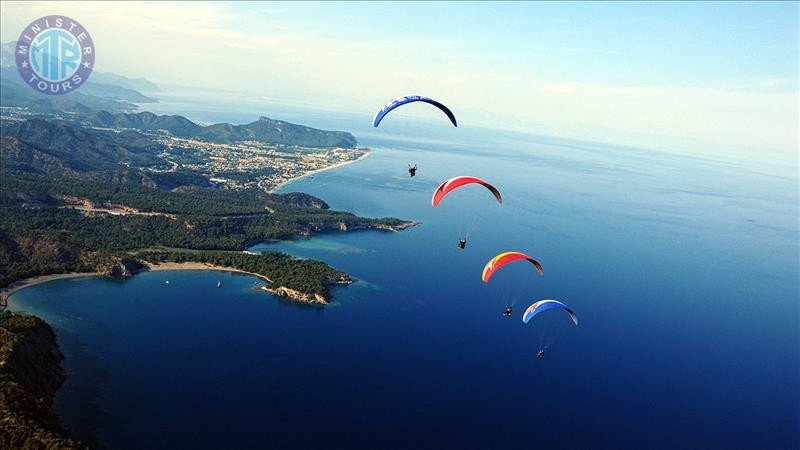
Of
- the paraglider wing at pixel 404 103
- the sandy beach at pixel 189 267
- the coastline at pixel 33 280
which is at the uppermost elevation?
the paraglider wing at pixel 404 103

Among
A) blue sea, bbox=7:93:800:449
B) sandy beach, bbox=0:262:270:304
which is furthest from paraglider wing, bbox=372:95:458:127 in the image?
sandy beach, bbox=0:262:270:304

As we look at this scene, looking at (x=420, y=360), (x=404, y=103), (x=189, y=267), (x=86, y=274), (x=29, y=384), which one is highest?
(x=404, y=103)

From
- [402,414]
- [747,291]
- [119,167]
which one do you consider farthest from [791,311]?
[119,167]

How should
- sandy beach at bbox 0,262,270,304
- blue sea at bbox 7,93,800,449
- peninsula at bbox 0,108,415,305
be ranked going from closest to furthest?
blue sea at bbox 7,93,800,449 → sandy beach at bbox 0,262,270,304 → peninsula at bbox 0,108,415,305

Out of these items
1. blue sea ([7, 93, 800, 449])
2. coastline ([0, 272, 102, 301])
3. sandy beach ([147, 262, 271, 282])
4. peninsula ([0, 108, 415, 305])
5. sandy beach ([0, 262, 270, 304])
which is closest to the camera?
blue sea ([7, 93, 800, 449])

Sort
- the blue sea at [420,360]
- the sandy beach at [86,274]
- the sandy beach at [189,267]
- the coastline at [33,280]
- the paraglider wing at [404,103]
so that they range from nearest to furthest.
Result: the paraglider wing at [404,103]
the blue sea at [420,360]
the coastline at [33,280]
the sandy beach at [86,274]
the sandy beach at [189,267]

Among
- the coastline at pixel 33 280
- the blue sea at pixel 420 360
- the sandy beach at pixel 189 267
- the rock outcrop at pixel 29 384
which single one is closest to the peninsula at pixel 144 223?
the coastline at pixel 33 280

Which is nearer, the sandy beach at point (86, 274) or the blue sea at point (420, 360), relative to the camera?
the blue sea at point (420, 360)

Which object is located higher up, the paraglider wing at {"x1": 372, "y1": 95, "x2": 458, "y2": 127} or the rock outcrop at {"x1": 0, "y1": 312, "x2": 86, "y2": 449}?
the paraglider wing at {"x1": 372, "y1": 95, "x2": 458, "y2": 127}

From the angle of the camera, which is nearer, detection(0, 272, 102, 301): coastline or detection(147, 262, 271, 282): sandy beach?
detection(0, 272, 102, 301): coastline

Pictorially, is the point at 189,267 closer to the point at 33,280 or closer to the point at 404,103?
the point at 33,280

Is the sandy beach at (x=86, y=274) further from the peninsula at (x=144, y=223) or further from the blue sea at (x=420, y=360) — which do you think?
the blue sea at (x=420, y=360)

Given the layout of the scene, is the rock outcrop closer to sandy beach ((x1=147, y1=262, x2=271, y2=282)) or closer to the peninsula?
the peninsula

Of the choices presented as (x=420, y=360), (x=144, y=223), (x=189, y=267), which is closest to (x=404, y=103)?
(x=420, y=360)
